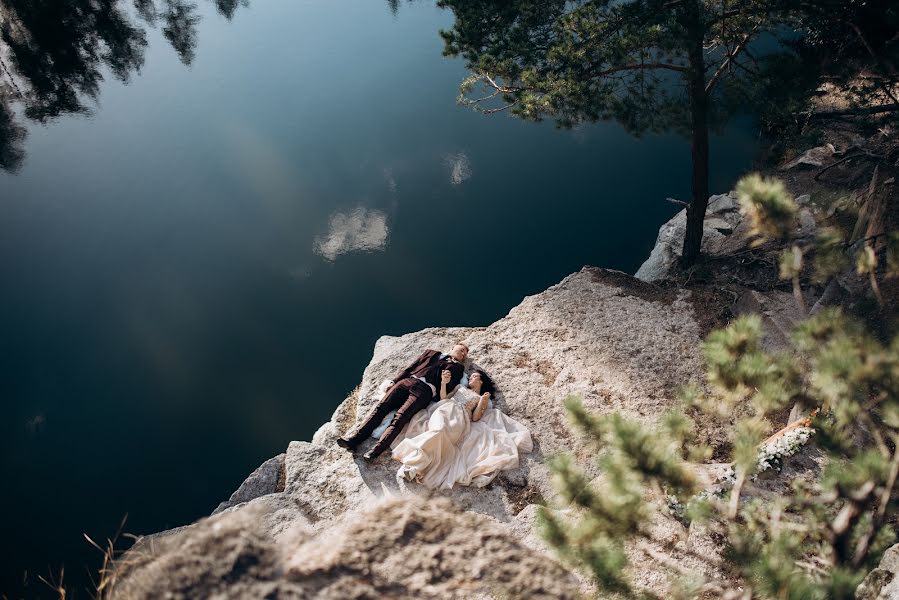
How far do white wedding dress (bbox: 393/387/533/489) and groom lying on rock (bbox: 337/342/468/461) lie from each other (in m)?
0.12

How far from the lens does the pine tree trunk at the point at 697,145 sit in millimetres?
5975

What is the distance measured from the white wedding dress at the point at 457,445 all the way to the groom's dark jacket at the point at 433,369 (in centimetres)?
28

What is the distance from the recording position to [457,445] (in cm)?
547

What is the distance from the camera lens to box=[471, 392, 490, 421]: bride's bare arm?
5688mm

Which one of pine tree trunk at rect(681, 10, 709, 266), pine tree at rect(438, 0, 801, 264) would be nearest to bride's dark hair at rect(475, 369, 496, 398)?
pine tree at rect(438, 0, 801, 264)

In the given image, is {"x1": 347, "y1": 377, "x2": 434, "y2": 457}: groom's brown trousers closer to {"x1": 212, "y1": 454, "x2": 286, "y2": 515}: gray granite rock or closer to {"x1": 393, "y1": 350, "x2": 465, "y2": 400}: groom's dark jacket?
{"x1": 393, "y1": 350, "x2": 465, "y2": 400}: groom's dark jacket

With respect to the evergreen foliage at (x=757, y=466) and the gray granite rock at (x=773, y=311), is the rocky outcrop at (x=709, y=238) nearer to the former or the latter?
the gray granite rock at (x=773, y=311)

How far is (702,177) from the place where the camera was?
7254 mm

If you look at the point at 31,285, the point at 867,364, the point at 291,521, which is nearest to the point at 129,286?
the point at 31,285

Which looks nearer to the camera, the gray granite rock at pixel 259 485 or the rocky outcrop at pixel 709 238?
the gray granite rock at pixel 259 485

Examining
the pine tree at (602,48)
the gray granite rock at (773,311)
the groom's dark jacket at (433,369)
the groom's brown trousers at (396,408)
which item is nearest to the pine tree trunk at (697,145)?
the pine tree at (602,48)

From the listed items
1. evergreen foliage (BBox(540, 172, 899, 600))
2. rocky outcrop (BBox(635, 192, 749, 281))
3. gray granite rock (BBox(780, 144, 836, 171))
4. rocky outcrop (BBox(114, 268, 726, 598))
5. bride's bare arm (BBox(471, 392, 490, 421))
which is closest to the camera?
evergreen foliage (BBox(540, 172, 899, 600))

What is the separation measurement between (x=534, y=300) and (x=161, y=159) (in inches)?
341

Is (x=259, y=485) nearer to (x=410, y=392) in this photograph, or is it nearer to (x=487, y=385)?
(x=410, y=392)
